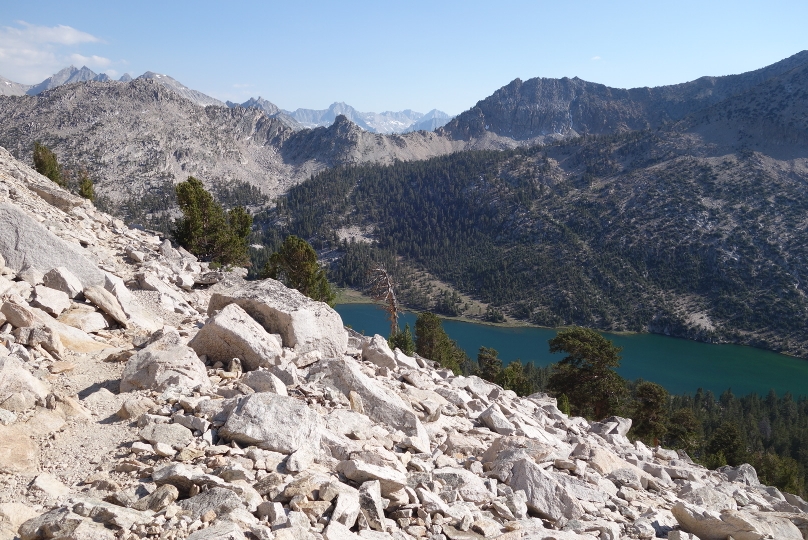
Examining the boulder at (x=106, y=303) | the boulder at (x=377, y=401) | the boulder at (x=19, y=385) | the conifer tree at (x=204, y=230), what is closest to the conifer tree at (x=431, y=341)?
the conifer tree at (x=204, y=230)

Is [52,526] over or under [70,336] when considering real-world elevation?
under

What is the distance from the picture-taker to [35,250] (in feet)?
50.6

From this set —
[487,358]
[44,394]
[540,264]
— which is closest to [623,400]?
[487,358]

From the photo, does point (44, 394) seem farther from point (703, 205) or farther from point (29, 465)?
point (703, 205)

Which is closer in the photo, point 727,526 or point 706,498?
point 727,526

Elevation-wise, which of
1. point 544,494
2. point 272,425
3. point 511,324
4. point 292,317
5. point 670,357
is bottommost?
Answer: point 670,357

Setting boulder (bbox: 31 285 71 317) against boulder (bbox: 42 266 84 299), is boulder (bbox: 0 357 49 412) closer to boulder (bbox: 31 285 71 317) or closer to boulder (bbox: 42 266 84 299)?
boulder (bbox: 31 285 71 317)

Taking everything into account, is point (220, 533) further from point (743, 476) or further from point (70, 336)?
point (743, 476)

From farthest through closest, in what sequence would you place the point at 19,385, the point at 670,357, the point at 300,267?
the point at 670,357
the point at 300,267
the point at 19,385

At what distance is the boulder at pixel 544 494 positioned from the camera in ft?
30.8

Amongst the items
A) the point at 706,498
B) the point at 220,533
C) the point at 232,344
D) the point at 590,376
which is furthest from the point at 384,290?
the point at 220,533

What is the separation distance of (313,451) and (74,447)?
376 cm

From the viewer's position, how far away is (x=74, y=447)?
798cm

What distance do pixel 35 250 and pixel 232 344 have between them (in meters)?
8.30
